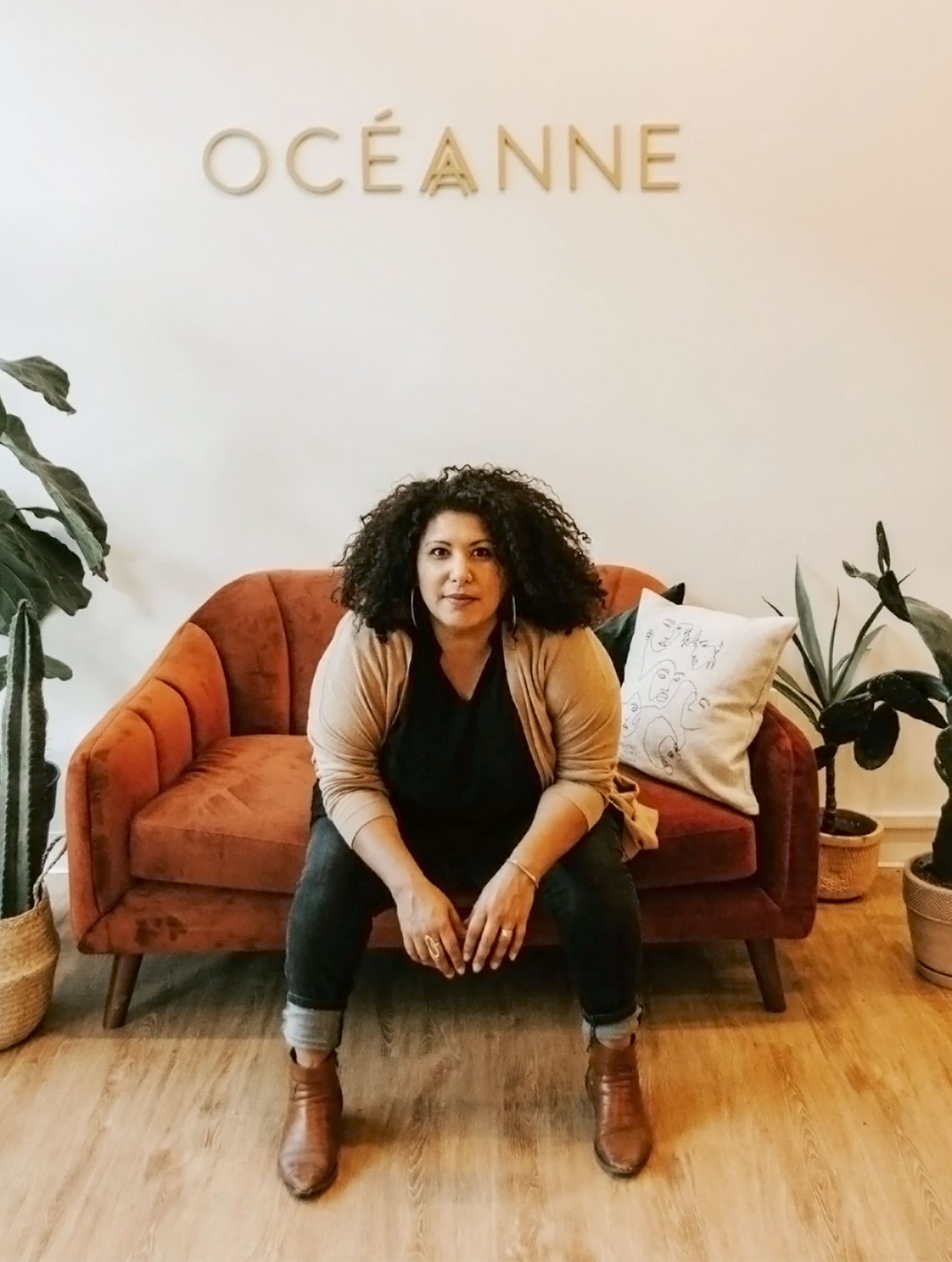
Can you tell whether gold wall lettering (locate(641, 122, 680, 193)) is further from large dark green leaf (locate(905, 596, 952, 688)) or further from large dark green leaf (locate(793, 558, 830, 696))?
large dark green leaf (locate(905, 596, 952, 688))

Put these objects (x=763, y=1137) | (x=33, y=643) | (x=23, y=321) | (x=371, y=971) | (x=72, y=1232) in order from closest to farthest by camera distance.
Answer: (x=72, y=1232)
(x=763, y=1137)
(x=33, y=643)
(x=371, y=971)
(x=23, y=321)

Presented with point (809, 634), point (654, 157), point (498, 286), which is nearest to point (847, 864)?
point (809, 634)

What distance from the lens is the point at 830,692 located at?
2.38 m

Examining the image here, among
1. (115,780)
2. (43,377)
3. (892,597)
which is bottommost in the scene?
(115,780)

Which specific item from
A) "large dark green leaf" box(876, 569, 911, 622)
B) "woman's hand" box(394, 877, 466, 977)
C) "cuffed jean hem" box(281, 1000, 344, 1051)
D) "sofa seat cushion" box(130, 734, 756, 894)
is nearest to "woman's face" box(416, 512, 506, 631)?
"woman's hand" box(394, 877, 466, 977)

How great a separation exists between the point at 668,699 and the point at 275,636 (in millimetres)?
930

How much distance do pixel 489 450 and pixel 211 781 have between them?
1038 millimetres

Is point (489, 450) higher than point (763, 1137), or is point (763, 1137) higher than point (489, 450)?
point (489, 450)

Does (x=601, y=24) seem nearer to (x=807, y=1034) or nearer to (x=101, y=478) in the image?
(x=101, y=478)

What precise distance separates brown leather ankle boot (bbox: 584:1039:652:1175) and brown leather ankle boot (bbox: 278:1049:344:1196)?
16.1 inches

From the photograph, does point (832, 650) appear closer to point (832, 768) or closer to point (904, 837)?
point (832, 768)

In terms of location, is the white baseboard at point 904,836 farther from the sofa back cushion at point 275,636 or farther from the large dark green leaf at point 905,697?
the sofa back cushion at point 275,636

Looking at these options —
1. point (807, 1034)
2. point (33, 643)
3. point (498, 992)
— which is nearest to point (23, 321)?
point (33, 643)

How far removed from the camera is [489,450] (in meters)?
2.49
